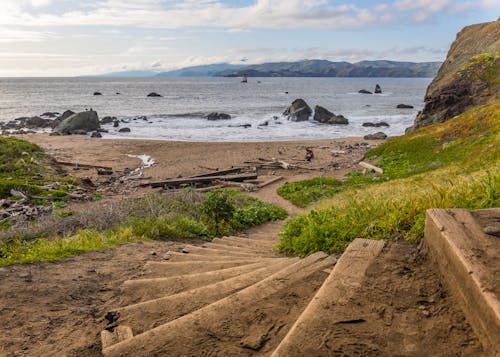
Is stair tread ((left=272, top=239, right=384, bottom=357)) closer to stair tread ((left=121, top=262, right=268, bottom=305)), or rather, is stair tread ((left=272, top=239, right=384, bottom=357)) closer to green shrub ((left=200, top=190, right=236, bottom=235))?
stair tread ((left=121, top=262, right=268, bottom=305))

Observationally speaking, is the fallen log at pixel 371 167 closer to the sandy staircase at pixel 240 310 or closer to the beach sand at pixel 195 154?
the beach sand at pixel 195 154

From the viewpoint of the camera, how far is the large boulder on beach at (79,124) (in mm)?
43344

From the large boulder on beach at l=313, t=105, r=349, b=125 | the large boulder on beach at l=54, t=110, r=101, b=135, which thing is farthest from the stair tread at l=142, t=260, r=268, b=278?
the large boulder on beach at l=313, t=105, r=349, b=125

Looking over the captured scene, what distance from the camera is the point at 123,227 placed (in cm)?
911

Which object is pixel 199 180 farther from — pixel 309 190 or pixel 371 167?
pixel 371 167

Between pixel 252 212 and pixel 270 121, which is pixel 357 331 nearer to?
pixel 252 212

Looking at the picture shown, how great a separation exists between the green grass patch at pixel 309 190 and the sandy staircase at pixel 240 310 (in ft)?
36.1

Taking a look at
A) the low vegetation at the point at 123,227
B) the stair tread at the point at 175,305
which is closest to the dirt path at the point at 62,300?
the stair tread at the point at 175,305

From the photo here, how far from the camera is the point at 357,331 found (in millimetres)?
2896

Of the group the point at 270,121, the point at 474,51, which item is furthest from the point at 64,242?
the point at 270,121

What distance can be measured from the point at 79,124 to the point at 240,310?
44.9 metres

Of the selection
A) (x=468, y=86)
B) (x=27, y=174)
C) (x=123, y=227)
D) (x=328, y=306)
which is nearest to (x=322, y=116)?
(x=468, y=86)

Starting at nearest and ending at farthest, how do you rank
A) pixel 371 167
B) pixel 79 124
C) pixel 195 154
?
1. pixel 371 167
2. pixel 195 154
3. pixel 79 124

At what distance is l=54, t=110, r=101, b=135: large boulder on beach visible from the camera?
142ft
